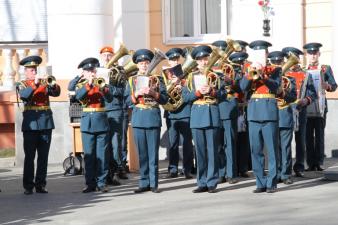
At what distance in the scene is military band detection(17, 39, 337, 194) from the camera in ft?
55.5

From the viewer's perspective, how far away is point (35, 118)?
17.5 metres

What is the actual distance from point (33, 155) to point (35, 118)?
522 mm

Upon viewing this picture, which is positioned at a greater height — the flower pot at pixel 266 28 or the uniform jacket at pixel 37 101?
the flower pot at pixel 266 28

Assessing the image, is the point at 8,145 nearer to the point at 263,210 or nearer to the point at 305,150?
the point at 305,150

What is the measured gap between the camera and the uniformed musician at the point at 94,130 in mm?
17250

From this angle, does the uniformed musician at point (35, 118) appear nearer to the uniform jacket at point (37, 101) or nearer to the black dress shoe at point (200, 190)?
the uniform jacket at point (37, 101)

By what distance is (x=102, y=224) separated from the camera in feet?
47.5

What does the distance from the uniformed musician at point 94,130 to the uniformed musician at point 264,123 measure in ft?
6.25

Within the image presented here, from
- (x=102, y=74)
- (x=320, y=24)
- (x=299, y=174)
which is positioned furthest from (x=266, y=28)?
(x=102, y=74)

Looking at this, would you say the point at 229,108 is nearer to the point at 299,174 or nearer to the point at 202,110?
the point at 202,110

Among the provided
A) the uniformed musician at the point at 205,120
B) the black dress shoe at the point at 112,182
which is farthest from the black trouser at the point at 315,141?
the black dress shoe at the point at 112,182

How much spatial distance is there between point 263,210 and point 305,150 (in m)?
4.39

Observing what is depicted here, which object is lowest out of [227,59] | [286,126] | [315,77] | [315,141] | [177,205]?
[177,205]

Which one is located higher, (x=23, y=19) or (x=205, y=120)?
(x=23, y=19)
